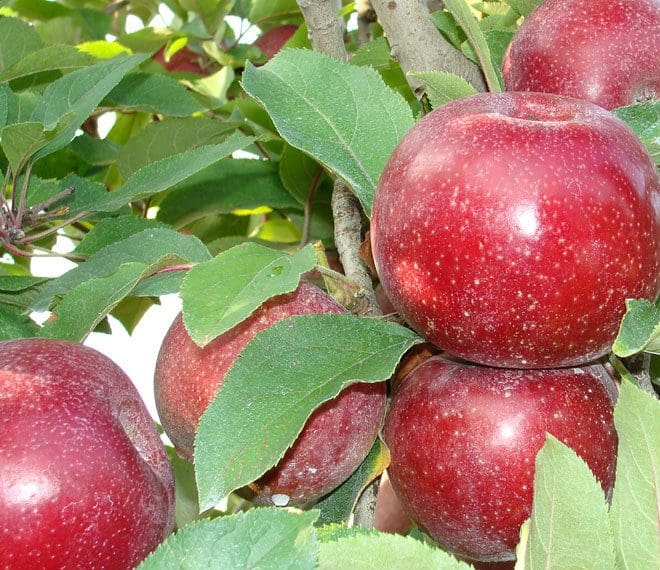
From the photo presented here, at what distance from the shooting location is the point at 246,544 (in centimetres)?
66

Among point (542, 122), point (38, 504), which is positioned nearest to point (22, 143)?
point (38, 504)

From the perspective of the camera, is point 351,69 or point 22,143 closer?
point 351,69

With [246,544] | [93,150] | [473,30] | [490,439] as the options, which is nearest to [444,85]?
[473,30]

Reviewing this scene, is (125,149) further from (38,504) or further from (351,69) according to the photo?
(38,504)

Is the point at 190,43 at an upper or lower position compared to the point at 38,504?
lower

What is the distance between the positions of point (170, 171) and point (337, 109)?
0.31m

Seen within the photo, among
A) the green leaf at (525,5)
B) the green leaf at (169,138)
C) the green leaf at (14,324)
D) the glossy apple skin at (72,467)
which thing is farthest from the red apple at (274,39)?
the glossy apple skin at (72,467)

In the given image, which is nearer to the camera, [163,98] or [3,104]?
[3,104]

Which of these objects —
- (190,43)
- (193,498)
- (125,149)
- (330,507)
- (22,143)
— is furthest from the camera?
(190,43)

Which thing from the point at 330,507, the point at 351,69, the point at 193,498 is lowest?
the point at 193,498

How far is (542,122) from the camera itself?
883 mm

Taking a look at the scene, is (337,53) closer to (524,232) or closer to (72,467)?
(524,232)

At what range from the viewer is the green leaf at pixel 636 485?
2.53 feet

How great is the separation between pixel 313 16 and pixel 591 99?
0.46 meters
